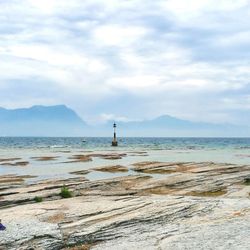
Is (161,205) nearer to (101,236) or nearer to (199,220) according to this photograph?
(199,220)

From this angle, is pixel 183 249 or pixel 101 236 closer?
pixel 183 249

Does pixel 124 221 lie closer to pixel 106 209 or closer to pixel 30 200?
pixel 106 209

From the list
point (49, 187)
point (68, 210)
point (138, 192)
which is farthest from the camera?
point (49, 187)

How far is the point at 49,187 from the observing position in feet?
129

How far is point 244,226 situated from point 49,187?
23.3m

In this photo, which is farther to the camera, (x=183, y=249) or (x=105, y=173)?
(x=105, y=173)

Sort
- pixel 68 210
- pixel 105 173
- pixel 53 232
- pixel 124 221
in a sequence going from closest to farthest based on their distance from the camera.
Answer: pixel 53 232, pixel 124 221, pixel 68 210, pixel 105 173

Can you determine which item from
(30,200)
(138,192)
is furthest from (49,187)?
(138,192)

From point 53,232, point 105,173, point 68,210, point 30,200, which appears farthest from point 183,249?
point 105,173

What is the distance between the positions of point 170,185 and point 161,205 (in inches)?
715

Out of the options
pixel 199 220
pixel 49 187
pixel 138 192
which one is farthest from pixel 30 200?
pixel 199 220

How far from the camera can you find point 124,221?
69.1 feet

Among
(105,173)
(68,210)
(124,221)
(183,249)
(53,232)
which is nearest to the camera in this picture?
(183,249)

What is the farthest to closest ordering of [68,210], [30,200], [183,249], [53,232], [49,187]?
[49,187] → [30,200] → [68,210] → [53,232] → [183,249]
